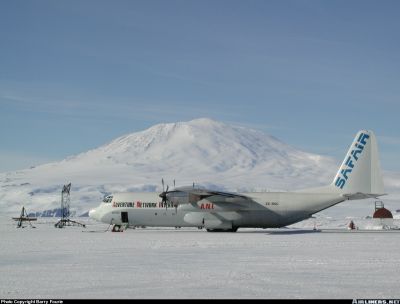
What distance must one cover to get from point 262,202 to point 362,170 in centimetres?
949

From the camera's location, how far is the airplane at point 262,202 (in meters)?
48.3

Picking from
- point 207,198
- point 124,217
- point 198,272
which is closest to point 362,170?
point 207,198

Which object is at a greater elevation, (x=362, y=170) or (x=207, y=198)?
(x=362, y=170)

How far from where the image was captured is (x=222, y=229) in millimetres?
51031

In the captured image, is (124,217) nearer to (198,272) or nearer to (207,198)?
(207,198)

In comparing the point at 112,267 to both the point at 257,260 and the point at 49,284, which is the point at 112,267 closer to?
the point at 49,284

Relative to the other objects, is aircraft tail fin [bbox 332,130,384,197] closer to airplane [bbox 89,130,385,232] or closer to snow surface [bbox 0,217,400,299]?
airplane [bbox 89,130,385,232]

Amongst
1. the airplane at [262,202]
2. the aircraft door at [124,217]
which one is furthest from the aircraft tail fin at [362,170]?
the aircraft door at [124,217]

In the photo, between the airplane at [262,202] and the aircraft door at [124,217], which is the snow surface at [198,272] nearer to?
the airplane at [262,202]

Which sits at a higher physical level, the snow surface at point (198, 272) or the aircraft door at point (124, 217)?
the aircraft door at point (124, 217)

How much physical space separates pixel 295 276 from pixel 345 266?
13.1 feet

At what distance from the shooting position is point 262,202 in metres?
49.7

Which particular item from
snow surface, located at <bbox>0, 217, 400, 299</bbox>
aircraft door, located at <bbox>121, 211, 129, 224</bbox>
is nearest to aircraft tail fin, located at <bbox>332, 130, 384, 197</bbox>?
snow surface, located at <bbox>0, 217, 400, 299</bbox>

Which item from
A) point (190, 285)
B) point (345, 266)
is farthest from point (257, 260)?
point (190, 285)
